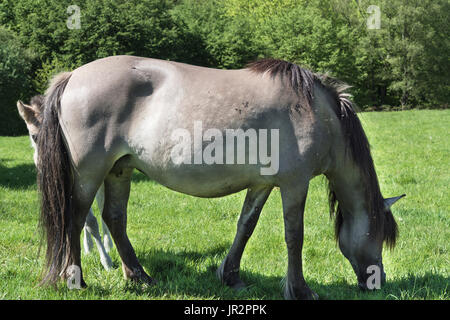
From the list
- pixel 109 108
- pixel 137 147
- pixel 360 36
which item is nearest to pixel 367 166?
pixel 137 147

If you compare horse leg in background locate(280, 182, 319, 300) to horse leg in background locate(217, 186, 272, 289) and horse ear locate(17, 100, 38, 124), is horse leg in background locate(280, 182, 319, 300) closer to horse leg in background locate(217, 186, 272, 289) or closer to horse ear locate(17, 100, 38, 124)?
horse leg in background locate(217, 186, 272, 289)

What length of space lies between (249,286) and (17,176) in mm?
8608

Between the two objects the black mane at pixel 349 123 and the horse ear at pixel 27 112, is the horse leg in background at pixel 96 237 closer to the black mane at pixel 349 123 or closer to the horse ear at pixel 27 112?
the horse ear at pixel 27 112

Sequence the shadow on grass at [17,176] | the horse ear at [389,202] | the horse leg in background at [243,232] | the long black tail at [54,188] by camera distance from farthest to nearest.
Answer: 1. the shadow on grass at [17,176]
2. the horse leg in background at [243,232]
3. the horse ear at [389,202]
4. the long black tail at [54,188]

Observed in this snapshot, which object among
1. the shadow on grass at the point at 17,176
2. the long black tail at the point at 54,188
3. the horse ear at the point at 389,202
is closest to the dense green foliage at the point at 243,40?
the shadow on grass at the point at 17,176

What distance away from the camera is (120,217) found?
4.16 metres

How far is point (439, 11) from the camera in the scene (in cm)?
3981

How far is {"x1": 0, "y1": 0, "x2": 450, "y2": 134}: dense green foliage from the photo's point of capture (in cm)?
2627

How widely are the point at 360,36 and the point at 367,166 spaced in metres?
39.9

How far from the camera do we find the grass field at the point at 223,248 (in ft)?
12.9

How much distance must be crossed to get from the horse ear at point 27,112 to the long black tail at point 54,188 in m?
1.04

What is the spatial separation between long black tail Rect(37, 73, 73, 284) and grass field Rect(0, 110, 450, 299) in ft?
0.95

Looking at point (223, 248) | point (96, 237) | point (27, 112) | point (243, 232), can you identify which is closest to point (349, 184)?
point (243, 232)

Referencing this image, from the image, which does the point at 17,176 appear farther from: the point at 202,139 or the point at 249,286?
the point at 202,139
